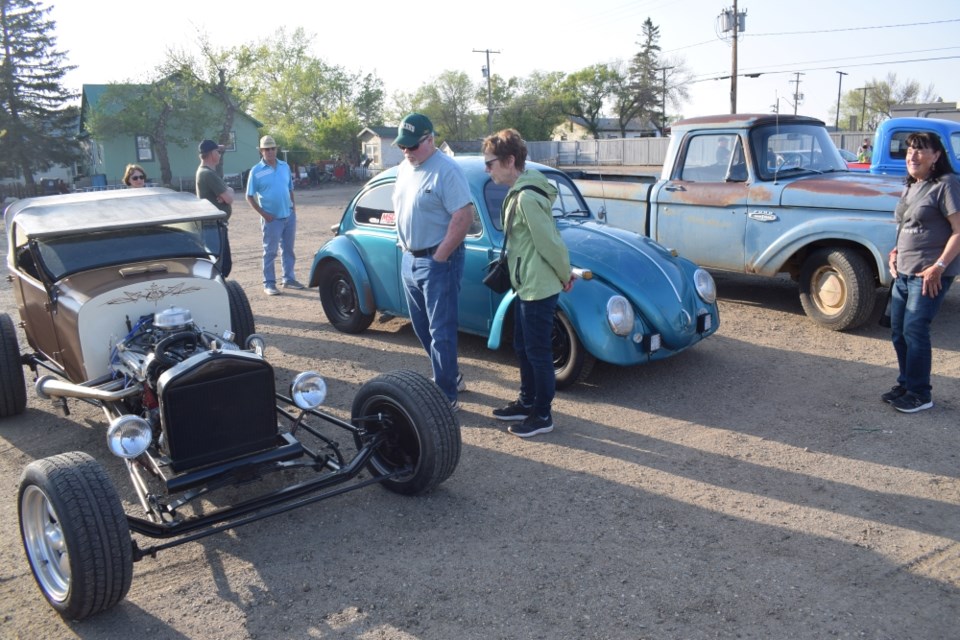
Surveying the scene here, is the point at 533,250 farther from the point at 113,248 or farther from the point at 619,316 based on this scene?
the point at 113,248

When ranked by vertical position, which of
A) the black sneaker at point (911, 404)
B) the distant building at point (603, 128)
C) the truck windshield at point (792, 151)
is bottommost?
the black sneaker at point (911, 404)

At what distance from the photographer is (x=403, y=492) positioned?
418cm

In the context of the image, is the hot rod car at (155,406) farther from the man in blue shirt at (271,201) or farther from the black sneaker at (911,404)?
the man in blue shirt at (271,201)

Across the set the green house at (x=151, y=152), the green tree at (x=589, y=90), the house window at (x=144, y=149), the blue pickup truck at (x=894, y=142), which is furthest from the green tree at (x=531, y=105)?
the blue pickup truck at (x=894, y=142)

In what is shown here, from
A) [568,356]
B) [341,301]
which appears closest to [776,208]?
[568,356]

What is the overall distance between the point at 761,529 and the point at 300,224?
56.1 feet

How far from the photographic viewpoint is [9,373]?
548 cm

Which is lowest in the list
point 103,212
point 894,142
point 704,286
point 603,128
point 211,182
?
point 704,286

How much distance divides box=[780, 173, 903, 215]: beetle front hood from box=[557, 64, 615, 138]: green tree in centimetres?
6652

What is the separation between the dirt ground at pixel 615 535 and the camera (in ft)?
10.3

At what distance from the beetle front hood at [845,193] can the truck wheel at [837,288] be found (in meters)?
0.47

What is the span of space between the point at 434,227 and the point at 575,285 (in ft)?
4.13

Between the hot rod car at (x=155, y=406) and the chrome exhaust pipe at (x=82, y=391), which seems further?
the chrome exhaust pipe at (x=82, y=391)

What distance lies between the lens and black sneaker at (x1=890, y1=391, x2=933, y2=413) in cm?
524
